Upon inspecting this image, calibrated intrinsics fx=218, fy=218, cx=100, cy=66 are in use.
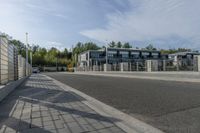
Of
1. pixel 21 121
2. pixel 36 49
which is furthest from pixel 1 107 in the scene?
pixel 36 49

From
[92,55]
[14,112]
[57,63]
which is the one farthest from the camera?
[57,63]

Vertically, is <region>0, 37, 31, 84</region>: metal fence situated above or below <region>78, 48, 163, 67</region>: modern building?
below

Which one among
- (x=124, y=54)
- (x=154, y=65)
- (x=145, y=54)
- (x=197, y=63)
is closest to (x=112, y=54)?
(x=124, y=54)

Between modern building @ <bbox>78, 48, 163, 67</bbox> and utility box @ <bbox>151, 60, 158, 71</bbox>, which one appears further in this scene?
modern building @ <bbox>78, 48, 163, 67</bbox>

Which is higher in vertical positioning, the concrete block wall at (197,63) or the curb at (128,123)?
the concrete block wall at (197,63)

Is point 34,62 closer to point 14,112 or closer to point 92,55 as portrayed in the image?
point 92,55

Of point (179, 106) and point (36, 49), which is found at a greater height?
point (36, 49)

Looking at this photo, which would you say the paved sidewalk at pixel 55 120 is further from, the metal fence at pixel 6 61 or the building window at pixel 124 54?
the building window at pixel 124 54

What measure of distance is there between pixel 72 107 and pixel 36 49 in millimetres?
131675

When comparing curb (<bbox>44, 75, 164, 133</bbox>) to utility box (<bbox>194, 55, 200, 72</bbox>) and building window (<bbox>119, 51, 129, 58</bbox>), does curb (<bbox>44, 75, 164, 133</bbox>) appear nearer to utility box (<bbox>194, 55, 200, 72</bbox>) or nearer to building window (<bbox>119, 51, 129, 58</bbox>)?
utility box (<bbox>194, 55, 200, 72</bbox>)

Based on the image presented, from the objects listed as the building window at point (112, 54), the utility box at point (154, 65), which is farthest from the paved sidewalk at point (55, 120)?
the building window at point (112, 54)

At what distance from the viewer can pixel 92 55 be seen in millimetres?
81938

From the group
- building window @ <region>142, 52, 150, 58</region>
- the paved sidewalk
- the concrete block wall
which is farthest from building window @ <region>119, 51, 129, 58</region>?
the paved sidewalk

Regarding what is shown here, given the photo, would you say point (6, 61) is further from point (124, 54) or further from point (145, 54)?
point (145, 54)
